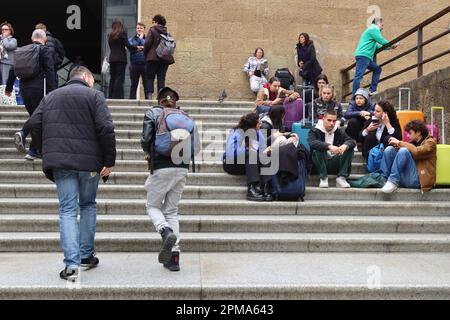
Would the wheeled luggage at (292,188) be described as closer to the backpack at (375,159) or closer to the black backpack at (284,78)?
the backpack at (375,159)

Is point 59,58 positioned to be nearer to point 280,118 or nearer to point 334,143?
point 280,118

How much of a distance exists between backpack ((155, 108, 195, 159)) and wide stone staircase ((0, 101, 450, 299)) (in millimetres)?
1122

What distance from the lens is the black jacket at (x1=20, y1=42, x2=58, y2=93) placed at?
25.1ft

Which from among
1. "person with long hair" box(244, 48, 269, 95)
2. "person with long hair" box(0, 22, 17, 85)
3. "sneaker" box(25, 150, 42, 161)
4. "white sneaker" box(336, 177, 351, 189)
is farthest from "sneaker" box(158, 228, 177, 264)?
"person with long hair" box(244, 48, 269, 95)

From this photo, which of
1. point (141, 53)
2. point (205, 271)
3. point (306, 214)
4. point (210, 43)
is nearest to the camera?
point (205, 271)

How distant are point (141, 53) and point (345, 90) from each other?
5.41 metres

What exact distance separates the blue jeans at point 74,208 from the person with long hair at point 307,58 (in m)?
7.50

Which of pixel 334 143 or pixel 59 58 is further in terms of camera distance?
pixel 59 58

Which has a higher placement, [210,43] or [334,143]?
[210,43]

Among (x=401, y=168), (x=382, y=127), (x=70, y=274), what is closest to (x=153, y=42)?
(x=382, y=127)

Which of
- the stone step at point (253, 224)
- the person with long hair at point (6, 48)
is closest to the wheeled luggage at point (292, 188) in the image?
the stone step at point (253, 224)

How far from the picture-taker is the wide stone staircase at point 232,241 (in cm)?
439

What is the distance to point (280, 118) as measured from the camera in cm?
752
